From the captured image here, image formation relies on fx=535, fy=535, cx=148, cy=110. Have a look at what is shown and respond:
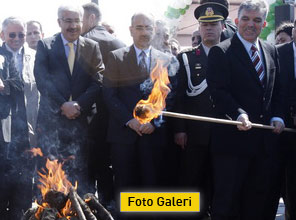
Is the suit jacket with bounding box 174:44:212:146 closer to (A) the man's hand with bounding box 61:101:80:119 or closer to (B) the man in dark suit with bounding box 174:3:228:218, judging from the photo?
(B) the man in dark suit with bounding box 174:3:228:218

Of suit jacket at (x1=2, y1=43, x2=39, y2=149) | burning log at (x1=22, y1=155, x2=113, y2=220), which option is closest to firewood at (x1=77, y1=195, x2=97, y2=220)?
burning log at (x1=22, y1=155, x2=113, y2=220)

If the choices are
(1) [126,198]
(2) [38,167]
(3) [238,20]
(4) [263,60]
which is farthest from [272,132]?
(2) [38,167]

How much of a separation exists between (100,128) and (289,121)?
6.58 feet

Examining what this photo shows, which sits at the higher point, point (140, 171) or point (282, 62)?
point (282, 62)

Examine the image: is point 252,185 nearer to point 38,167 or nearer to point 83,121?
point 83,121

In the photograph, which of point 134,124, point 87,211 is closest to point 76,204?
point 87,211

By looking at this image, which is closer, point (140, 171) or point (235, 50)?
point (235, 50)

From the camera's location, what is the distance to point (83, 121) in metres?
5.57

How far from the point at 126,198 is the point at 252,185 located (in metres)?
1.22

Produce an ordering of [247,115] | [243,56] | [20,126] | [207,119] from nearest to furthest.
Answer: [207,119]
[247,115]
[243,56]
[20,126]

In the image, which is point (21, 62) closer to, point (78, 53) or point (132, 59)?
point (78, 53)

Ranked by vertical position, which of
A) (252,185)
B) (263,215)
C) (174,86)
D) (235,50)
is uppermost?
(235,50)

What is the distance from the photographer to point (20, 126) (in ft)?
18.8

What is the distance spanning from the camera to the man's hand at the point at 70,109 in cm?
536
